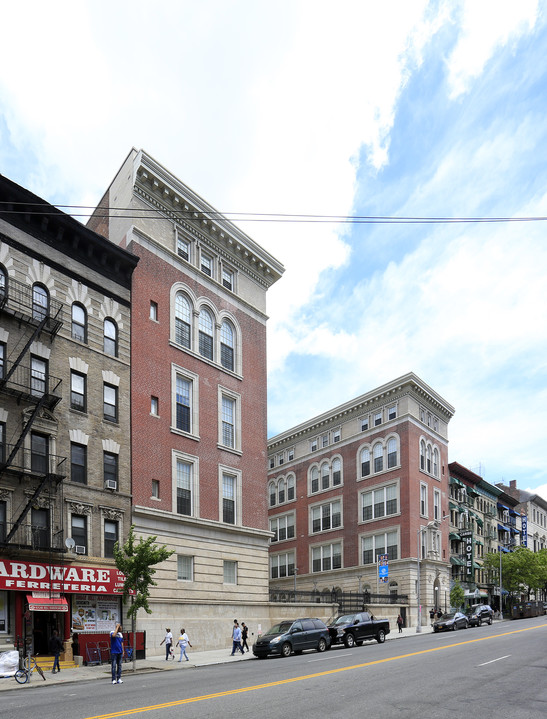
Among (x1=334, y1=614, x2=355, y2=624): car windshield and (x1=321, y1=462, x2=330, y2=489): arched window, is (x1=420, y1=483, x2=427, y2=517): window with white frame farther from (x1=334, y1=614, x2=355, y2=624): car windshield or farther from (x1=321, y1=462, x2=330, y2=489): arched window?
(x1=334, y1=614, x2=355, y2=624): car windshield

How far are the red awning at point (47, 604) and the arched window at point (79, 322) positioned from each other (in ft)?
36.8

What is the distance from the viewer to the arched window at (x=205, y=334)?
41.4m

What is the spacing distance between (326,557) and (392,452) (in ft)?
45.1

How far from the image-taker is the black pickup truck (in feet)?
112

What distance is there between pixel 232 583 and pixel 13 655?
17569 millimetres

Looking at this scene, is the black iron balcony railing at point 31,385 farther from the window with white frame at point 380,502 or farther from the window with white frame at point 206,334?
the window with white frame at point 380,502

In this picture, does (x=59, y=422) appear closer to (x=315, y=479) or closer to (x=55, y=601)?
(x=55, y=601)

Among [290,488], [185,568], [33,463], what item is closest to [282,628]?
[185,568]

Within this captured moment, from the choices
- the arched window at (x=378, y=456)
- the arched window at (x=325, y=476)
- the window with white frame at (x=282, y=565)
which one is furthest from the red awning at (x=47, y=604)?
the window with white frame at (x=282, y=565)

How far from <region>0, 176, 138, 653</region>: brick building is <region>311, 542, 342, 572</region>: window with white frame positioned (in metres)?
40.5

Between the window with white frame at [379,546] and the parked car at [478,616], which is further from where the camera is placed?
the window with white frame at [379,546]

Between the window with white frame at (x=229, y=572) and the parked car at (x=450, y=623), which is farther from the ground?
the window with white frame at (x=229, y=572)

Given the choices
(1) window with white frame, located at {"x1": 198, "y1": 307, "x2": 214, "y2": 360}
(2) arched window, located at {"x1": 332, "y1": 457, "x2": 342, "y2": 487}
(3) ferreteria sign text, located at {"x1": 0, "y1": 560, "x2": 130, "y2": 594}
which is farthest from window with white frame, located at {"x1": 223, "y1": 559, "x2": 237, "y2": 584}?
(2) arched window, located at {"x1": 332, "y1": 457, "x2": 342, "y2": 487}

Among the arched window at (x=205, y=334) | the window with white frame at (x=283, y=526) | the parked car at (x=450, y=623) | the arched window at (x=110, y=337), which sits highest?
the arched window at (x=205, y=334)
